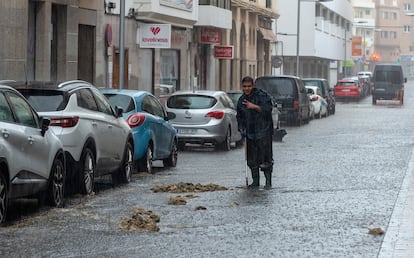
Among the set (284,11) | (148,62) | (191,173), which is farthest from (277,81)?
(284,11)

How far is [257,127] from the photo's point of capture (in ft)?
53.8

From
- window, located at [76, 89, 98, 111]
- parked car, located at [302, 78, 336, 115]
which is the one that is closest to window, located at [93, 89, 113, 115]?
window, located at [76, 89, 98, 111]

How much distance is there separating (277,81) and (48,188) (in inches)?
1048

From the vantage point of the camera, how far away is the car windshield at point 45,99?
47.7ft

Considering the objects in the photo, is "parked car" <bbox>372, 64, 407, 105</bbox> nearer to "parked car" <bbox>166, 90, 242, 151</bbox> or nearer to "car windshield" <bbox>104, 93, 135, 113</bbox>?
"parked car" <bbox>166, 90, 242, 151</bbox>

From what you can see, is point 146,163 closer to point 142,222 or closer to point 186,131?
point 186,131

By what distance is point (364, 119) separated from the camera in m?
46.5

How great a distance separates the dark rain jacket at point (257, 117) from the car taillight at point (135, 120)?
A: 288 cm

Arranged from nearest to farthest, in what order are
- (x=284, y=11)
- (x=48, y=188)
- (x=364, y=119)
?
(x=48, y=188) → (x=364, y=119) → (x=284, y=11)

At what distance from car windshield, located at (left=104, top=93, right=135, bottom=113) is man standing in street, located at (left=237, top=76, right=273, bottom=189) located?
325cm

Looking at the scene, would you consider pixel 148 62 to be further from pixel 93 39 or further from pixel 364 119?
pixel 364 119

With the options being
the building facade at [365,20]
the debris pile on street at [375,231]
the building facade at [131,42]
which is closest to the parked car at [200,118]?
the building facade at [131,42]

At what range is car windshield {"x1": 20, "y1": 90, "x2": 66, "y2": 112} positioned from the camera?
14.5 metres

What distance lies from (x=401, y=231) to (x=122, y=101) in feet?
29.4
